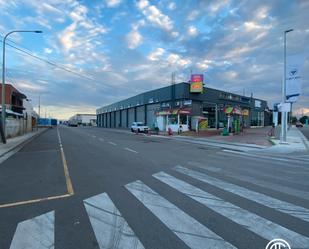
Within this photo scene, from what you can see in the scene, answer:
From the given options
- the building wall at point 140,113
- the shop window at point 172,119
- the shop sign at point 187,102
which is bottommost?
the shop window at point 172,119

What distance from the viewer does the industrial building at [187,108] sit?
45219 millimetres

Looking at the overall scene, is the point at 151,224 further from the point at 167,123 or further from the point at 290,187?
the point at 167,123

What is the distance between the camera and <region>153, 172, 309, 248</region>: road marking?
4.40 meters

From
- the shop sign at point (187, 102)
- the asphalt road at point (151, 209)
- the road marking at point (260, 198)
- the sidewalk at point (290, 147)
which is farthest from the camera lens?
the shop sign at point (187, 102)

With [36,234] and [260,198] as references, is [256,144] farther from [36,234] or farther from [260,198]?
[36,234]

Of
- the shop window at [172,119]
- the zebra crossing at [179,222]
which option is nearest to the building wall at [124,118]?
the shop window at [172,119]

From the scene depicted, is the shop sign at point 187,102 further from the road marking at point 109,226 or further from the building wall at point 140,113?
the road marking at point 109,226

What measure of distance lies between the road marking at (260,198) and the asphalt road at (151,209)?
0.02 metres

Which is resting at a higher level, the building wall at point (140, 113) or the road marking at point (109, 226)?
the building wall at point (140, 113)

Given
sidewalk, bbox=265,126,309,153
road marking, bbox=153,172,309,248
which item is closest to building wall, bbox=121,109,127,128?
sidewalk, bbox=265,126,309,153

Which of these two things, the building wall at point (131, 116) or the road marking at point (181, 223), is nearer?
the road marking at point (181, 223)

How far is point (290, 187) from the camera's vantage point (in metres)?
7.78

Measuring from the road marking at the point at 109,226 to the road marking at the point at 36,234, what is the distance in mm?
688

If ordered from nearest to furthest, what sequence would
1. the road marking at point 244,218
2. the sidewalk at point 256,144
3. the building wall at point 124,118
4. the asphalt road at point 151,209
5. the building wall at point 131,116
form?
the asphalt road at point 151,209
the road marking at point 244,218
the sidewalk at point 256,144
the building wall at point 131,116
the building wall at point 124,118
